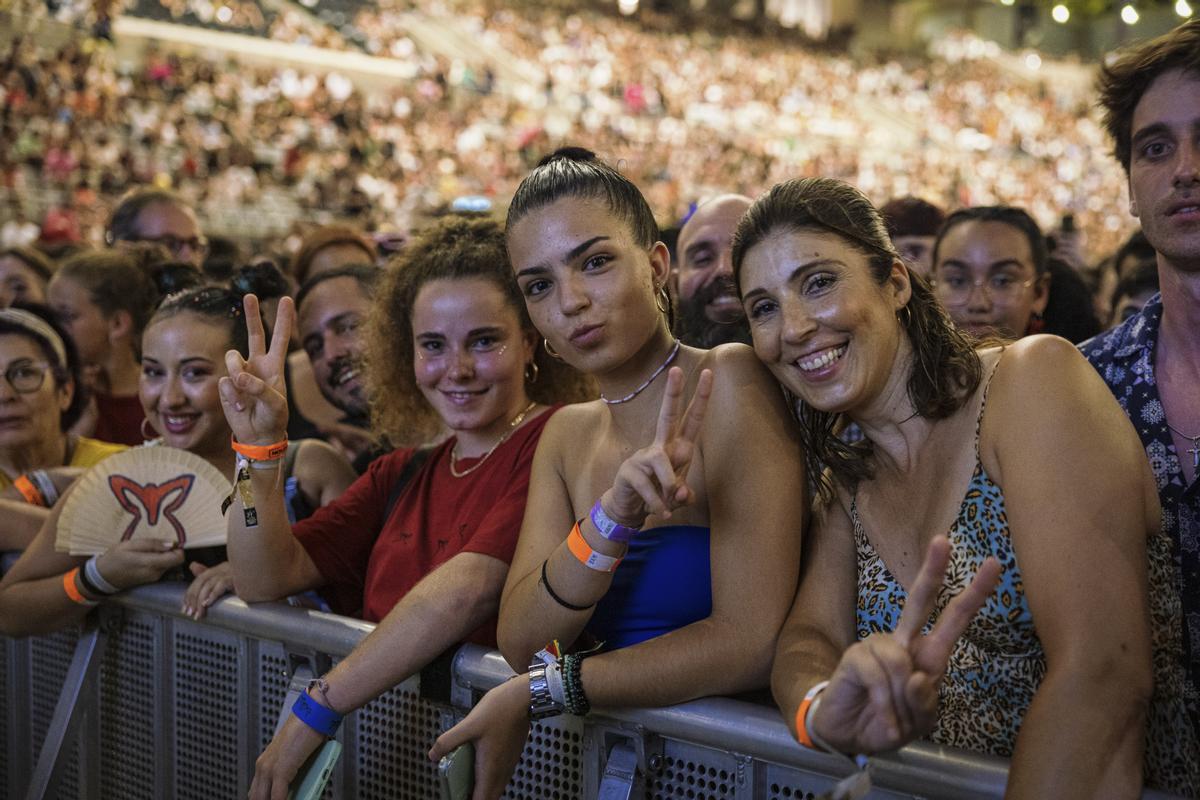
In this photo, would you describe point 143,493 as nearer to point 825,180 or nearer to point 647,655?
point 647,655

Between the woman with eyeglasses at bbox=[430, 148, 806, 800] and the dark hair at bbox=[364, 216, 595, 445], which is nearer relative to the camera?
the woman with eyeglasses at bbox=[430, 148, 806, 800]

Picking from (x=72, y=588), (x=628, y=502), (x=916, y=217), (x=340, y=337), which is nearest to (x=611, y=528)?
(x=628, y=502)

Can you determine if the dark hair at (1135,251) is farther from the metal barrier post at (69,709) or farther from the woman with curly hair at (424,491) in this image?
the metal barrier post at (69,709)

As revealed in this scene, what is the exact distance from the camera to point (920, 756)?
1.52m

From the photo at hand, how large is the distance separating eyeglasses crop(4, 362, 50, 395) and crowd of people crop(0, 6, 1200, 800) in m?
0.01

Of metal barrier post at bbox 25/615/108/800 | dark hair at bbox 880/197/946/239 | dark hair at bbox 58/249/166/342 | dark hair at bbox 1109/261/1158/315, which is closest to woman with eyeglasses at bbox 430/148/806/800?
metal barrier post at bbox 25/615/108/800

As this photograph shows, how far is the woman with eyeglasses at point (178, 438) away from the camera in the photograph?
2.67 metres

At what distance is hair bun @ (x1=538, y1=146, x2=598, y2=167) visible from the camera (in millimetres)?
2172

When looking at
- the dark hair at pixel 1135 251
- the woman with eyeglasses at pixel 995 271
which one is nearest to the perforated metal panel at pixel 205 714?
the woman with eyeglasses at pixel 995 271

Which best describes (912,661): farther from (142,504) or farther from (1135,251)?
(1135,251)

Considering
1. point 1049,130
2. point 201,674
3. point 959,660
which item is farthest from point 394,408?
point 1049,130

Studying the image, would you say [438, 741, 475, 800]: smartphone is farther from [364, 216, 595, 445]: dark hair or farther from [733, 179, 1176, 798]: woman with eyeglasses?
[364, 216, 595, 445]: dark hair

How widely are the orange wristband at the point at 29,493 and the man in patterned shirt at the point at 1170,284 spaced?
2.68 metres

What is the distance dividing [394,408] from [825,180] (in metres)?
1.39
